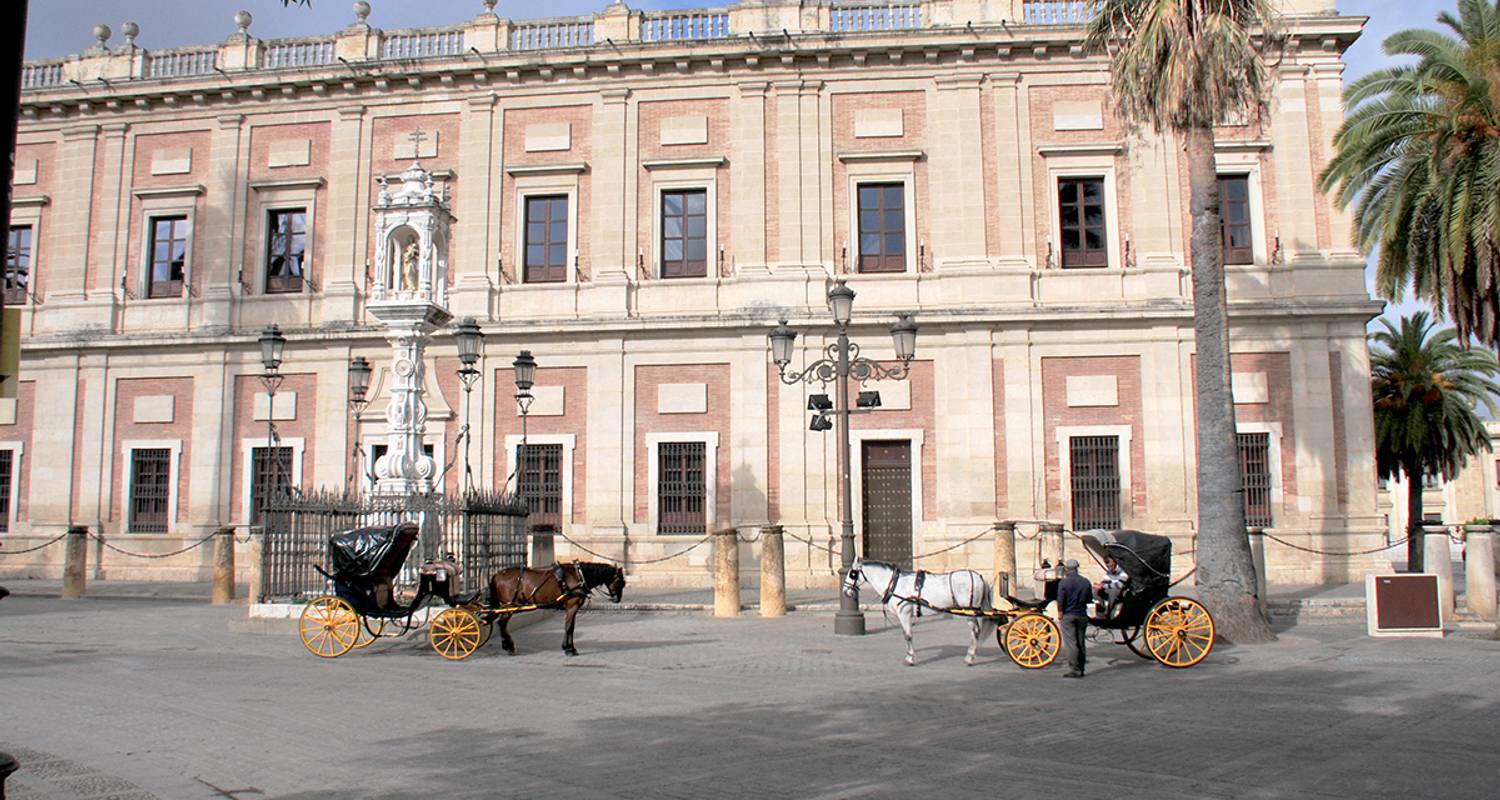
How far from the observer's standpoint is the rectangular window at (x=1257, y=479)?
23281mm

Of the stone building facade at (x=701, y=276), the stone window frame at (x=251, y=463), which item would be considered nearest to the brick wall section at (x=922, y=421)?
the stone building facade at (x=701, y=276)

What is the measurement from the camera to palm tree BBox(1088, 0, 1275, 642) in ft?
46.9

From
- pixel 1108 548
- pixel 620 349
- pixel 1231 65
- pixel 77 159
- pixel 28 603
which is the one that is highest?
pixel 77 159

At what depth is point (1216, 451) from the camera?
1473 centimetres

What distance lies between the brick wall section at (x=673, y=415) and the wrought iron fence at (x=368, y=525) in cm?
893

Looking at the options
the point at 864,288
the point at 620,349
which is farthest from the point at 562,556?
the point at 864,288

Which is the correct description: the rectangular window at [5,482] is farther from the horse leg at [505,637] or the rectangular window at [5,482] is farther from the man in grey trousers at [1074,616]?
the man in grey trousers at [1074,616]

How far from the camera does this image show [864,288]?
24578 millimetres

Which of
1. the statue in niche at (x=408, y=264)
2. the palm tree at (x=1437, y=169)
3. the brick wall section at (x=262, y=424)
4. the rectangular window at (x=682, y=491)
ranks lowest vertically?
the rectangular window at (x=682, y=491)

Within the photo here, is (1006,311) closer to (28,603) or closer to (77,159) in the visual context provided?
(28,603)

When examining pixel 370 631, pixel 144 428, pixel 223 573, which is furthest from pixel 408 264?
pixel 144 428

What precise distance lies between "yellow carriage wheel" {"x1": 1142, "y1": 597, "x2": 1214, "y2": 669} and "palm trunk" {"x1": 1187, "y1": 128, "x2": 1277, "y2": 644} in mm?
2213

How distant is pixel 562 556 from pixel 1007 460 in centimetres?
986

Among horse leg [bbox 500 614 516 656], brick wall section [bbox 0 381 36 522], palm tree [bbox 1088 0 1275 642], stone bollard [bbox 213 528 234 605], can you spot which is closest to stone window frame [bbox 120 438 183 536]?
brick wall section [bbox 0 381 36 522]
